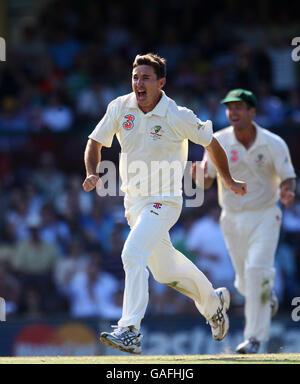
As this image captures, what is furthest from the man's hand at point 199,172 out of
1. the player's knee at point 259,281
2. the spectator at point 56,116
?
the spectator at point 56,116

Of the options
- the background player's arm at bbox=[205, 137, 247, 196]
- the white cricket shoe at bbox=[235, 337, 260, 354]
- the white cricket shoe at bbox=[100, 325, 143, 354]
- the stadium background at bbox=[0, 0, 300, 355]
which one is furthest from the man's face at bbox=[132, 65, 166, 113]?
the stadium background at bbox=[0, 0, 300, 355]

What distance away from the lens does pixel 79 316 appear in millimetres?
12234

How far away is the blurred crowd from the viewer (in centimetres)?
1287

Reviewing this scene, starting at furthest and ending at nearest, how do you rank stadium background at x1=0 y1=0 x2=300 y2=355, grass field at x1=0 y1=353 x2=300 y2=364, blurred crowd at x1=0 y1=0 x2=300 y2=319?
blurred crowd at x1=0 y1=0 x2=300 y2=319 < stadium background at x1=0 y1=0 x2=300 y2=355 < grass field at x1=0 y1=353 x2=300 y2=364

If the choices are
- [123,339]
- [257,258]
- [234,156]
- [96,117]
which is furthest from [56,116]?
[123,339]

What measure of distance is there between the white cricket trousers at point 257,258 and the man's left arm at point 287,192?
0.37 meters

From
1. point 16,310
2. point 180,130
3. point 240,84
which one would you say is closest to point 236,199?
point 180,130

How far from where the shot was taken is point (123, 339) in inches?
271

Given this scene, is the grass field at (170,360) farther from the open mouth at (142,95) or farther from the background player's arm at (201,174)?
the background player's arm at (201,174)

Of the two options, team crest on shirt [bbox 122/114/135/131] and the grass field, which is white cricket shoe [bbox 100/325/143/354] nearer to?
the grass field

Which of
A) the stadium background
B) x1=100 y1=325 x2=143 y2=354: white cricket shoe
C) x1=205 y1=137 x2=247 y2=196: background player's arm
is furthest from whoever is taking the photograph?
the stadium background

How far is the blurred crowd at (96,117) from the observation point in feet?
42.2

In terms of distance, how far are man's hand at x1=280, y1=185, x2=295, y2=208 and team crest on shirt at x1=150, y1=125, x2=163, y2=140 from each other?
2092 millimetres

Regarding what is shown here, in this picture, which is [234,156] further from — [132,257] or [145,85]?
[132,257]
